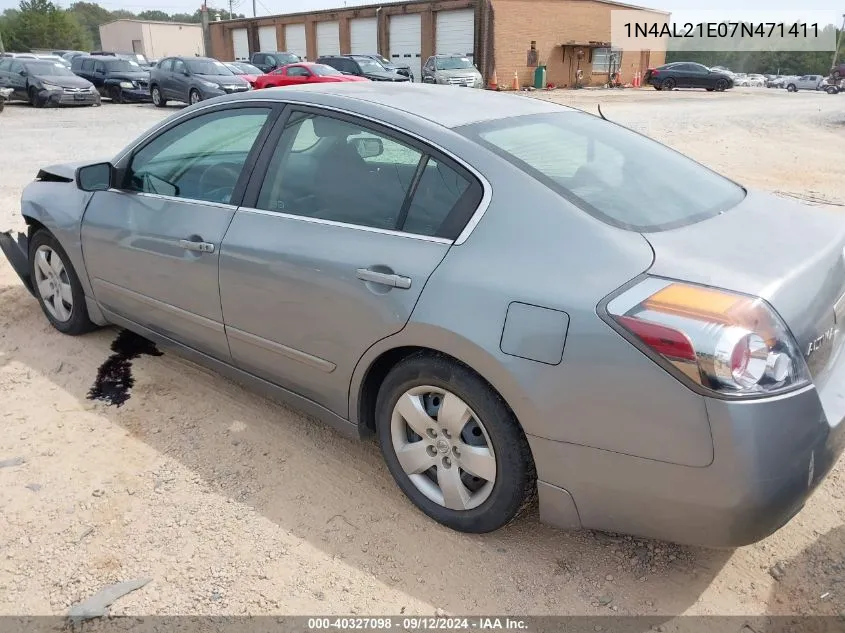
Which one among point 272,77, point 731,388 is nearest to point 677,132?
point 272,77

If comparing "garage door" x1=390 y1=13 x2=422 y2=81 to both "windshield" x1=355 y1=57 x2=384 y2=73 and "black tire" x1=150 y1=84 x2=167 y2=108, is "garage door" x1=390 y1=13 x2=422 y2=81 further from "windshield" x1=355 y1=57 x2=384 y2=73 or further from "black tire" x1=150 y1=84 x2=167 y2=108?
"black tire" x1=150 y1=84 x2=167 y2=108

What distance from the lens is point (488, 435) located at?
2355 mm

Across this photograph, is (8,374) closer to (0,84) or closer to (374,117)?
(374,117)

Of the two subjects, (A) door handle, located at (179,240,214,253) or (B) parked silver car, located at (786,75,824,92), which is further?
(B) parked silver car, located at (786,75,824,92)

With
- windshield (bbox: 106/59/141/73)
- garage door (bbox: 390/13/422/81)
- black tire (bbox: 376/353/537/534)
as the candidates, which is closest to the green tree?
garage door (bbox: 390/13/422/81)

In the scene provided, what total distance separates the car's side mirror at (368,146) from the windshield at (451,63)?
2551cm

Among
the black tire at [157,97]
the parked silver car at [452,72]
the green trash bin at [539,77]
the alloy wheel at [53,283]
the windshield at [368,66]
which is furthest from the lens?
the green trash bin at [539,77]

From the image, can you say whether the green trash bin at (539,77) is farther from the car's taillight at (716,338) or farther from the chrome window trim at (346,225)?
the car's taillight at (716,338)

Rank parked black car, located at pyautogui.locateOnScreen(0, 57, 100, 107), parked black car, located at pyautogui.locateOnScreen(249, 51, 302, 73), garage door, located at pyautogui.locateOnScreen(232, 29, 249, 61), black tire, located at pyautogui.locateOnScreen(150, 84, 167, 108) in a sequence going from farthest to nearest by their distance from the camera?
garage door, located at pyautogui.locateOnScreen(232, 29, 249, 61) < parked black car, located at pyautogui.locateOnScreen(249, 51, 302, 73) < black tire, located at pyautogui.locateOnScreen(150, 84, 167, 108) < parked black car, located at pyautogui.locateOnScreen(0, 57, 100, 107)

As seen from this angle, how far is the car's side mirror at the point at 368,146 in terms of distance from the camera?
285cm

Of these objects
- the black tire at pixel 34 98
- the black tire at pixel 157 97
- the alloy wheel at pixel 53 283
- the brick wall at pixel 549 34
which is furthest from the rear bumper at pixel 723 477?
the brick wall at pixel 549 34

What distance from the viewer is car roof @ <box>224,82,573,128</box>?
279 cm

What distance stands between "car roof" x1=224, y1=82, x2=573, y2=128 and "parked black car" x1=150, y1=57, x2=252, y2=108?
60.7 ft

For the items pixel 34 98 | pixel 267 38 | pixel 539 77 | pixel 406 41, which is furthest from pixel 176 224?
pixel 267 38
